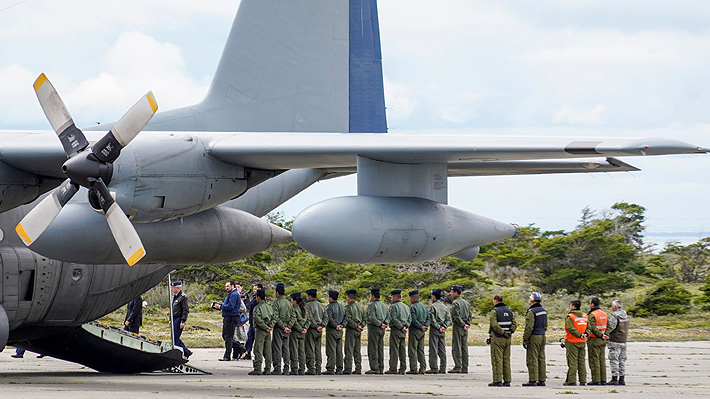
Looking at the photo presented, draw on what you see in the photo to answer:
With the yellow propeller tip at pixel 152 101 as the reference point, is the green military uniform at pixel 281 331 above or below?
below

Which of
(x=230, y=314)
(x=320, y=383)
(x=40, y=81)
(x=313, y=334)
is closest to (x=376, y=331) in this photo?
(x=313, y=334)

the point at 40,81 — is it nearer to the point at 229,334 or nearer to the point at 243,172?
the point at 243,172

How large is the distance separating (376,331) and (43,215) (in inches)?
235

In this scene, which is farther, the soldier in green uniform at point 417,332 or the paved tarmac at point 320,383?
the soldier in green uniform at point 417,332

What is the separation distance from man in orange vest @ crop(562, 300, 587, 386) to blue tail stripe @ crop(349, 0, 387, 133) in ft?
12.4

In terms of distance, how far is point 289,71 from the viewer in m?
13.1

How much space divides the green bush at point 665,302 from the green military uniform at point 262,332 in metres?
17.6

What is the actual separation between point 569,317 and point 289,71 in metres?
5.42

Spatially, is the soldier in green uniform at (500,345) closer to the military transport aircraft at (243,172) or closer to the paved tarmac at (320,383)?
the paved tarmac at (320,383)

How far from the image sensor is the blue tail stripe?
41.5 ft

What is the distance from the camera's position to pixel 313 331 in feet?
43.9

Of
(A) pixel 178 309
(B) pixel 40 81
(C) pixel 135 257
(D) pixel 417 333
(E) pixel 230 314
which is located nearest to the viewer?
(C) pixel 135 257

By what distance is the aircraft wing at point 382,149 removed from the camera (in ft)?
29.2

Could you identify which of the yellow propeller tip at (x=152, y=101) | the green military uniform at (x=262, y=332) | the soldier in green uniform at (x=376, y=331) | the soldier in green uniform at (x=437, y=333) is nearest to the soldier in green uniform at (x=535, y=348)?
the soldier in green uniform at (x=437, y=333)
